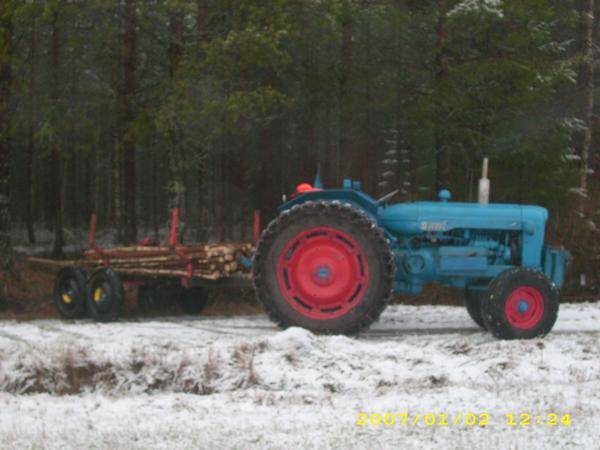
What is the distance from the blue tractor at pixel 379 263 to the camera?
26.7ft

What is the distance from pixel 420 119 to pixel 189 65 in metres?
4.76

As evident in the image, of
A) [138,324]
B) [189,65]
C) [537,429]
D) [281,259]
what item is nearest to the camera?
[537,429]

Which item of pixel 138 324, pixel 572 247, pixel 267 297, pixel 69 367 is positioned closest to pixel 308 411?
pixel 69 367

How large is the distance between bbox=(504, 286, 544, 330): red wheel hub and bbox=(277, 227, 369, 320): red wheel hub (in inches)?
62.1

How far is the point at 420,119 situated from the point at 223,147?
35.3 ft

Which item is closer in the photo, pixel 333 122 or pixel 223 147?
pixel 333 122

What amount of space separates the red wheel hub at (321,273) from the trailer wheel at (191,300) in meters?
2.59

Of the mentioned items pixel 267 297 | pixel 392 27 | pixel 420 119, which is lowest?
pixel 267 297

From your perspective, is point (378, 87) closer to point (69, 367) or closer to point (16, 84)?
point (16, 84)

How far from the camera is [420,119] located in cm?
1452

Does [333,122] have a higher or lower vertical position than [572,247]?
higher

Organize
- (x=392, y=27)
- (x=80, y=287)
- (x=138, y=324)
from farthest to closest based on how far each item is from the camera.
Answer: (x=392, y=27) < (x=80, y=287) < (x=138, y=324)

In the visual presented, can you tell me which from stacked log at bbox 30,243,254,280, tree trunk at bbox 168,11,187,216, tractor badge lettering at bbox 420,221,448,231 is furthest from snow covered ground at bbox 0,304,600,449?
tree trunk at bbox 168,11,187,216

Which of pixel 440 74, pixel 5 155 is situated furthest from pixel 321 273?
pixel 440 74
